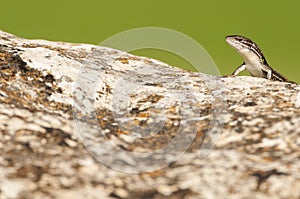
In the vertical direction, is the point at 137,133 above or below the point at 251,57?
below

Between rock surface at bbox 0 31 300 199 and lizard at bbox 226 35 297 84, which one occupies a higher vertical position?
lizard at bbox 226 35 297 84

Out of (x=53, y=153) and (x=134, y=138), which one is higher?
(x=134, y=138)

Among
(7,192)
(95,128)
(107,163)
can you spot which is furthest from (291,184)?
(7,192)

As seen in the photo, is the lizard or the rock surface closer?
the rock surface

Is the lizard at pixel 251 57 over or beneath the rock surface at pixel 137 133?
over

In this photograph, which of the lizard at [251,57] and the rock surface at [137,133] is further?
the lizard at [251,57]

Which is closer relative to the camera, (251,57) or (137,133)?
(137,133)

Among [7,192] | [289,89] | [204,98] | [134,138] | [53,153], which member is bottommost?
[7,192]

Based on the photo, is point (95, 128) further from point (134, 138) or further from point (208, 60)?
point (208, 60)
